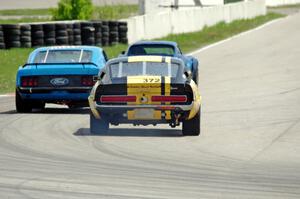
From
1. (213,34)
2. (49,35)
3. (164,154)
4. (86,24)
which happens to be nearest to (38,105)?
(164,154)

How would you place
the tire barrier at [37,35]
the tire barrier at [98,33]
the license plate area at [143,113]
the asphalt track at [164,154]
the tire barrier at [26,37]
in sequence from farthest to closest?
the tire barrier at [98,33] → the tire barrier at [37,35] → the tire barrier at [26,37] → the license plate area at [143,113] → the asphalt track at [164,154]

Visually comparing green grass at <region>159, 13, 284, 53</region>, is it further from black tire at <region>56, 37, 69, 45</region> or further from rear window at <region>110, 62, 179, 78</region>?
rear window at <region>110, 62, 179, 78</region>

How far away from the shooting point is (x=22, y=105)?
1945 cm

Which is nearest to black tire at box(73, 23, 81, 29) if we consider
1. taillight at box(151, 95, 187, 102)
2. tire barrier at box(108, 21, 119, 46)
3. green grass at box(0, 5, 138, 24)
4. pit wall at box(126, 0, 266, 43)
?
tire barrier at box(108, 21, 119, 46)

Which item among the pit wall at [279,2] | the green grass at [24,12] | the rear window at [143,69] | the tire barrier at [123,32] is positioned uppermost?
the rear window at [143,69]

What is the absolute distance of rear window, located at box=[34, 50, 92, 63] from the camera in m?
20.2

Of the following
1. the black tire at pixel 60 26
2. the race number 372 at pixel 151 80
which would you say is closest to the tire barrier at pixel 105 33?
the black tire at pixel 60 26

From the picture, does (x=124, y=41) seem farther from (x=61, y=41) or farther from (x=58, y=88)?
(x=58, y=88)

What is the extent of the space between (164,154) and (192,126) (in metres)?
2.11

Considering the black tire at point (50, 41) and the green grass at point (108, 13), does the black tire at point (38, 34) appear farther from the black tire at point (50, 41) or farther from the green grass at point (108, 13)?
the green grass at point (108, 13)

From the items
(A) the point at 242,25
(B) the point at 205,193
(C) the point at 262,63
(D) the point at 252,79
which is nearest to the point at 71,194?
(B) the point at 205,193

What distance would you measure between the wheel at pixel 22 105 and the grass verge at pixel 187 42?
18.3 feet

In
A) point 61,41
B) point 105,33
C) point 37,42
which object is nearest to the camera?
point 37,42

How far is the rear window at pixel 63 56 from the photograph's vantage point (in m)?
20.2
